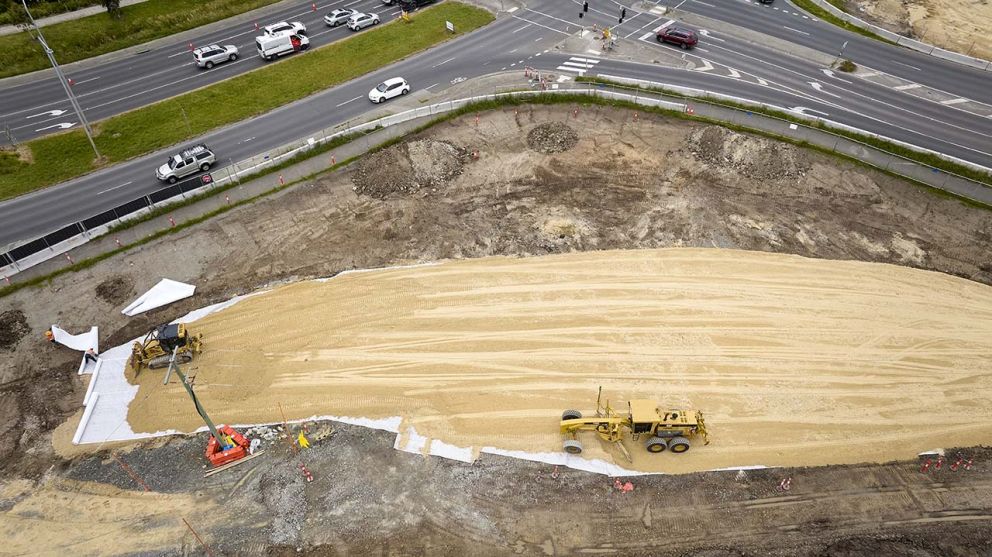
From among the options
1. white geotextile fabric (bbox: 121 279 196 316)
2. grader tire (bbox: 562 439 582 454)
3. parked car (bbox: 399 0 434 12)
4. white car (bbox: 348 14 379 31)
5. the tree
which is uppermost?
the tree

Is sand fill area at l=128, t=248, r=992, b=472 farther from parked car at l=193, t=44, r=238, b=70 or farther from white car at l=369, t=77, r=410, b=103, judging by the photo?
parked car at l=193, t=44, r=238, b=70

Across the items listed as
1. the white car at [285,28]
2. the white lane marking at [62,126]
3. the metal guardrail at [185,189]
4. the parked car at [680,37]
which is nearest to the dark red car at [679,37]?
the parked car at [680,37]

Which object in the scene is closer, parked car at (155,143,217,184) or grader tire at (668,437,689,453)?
grader tire at (668,437,689,453)

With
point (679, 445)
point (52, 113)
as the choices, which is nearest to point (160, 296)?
point (52, 113)

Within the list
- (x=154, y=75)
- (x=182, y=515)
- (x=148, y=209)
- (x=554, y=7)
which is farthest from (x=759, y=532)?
(x=154, y=75)

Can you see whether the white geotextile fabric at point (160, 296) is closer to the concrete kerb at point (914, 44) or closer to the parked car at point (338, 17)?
the parked car at point (338, 17)

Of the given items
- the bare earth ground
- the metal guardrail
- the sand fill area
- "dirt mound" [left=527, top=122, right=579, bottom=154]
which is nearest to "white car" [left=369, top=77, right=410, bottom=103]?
Answer: the metal guardrail
